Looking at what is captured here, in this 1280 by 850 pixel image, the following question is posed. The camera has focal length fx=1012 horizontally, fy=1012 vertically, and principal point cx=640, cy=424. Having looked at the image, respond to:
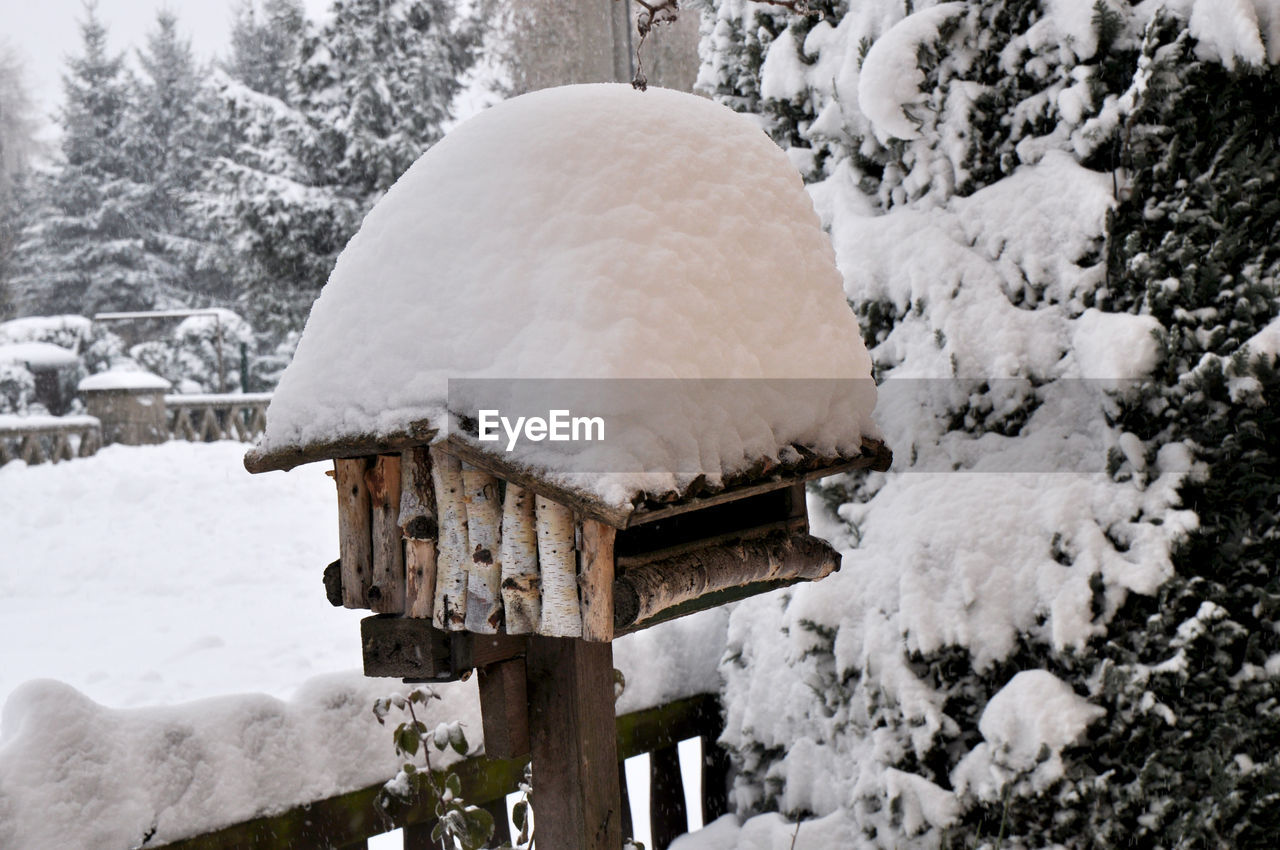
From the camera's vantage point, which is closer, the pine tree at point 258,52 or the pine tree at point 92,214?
the pine tree at point 258,52

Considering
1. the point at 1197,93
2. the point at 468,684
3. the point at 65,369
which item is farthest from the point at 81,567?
the point at 65,369

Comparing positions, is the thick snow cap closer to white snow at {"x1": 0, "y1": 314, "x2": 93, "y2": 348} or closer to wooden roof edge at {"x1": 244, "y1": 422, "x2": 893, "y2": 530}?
wooden roof edge at {"x1": 244, "y1": 422, "x2": 893, "y2": 530}

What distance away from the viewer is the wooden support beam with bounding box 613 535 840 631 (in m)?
1.26

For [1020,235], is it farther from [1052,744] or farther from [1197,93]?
[1052,744]

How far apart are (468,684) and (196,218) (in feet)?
61.6

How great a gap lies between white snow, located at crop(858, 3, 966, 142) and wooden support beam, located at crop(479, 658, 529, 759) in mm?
1633

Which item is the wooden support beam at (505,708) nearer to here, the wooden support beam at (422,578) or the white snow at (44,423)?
the wooden support beam at (422,578)

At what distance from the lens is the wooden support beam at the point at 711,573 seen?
1.26 metres

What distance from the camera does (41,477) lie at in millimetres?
8594

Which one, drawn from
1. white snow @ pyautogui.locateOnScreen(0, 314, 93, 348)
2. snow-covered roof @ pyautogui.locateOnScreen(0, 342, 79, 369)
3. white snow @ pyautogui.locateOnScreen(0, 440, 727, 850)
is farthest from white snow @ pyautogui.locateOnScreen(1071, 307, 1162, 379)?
white snow @ pyautogui.locateOnScreen(0, 314, 93, 348)

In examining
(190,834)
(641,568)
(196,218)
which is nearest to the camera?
(641,568)

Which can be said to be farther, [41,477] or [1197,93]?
[41,477]

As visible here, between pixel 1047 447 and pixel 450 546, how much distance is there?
1.59 m

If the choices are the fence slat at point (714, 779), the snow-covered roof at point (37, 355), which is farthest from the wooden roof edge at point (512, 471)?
the snow-covered roof at point (37, 355)
